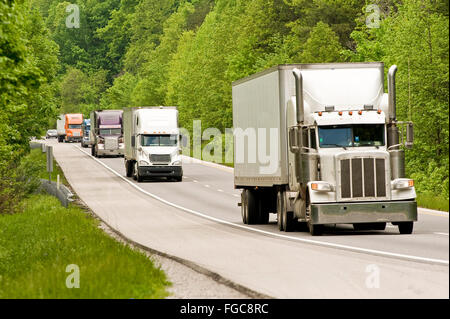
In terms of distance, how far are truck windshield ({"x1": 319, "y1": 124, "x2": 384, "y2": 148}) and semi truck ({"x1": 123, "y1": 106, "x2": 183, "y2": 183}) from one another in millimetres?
29379

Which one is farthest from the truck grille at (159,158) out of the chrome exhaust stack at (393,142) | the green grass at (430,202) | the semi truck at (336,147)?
the chrome exhaust stack at (393,142)

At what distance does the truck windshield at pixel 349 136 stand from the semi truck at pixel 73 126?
106243 mm

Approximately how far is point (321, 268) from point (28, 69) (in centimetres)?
856

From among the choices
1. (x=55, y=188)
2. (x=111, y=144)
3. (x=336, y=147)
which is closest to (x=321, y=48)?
(x=111, y=144)

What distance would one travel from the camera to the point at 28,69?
21.4 meters

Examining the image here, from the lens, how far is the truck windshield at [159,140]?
51781 millimetres

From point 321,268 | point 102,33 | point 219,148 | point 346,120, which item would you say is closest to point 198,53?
point 219,148

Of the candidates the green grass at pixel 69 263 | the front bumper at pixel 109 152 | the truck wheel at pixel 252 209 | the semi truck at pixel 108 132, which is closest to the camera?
the green grass at pixel 69 263

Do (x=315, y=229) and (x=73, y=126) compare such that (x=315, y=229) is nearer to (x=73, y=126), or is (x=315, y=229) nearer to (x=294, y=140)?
(x=294, y=140)

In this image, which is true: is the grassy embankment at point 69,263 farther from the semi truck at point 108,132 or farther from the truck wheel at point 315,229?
the semi truck at point 108,132

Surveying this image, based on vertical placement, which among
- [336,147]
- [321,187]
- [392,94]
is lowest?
[321,187]

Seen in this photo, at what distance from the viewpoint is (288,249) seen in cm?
1945

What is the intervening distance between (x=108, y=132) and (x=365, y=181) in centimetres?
5925
